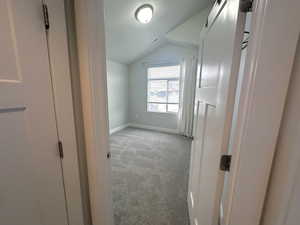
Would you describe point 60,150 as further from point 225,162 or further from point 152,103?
point 152,103

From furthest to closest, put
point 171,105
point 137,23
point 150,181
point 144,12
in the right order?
1. point 171,105
2. point 137,23
3. point 144,12
4. point 150,181

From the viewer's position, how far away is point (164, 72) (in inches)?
162

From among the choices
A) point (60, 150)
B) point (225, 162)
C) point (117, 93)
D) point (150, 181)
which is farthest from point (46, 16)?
point (117, 93)

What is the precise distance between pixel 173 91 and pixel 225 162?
3628 mm

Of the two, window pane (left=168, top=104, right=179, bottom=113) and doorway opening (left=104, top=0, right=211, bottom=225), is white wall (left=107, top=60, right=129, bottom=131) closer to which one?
doorway opening (left=104, top=0, right=211, bottom=225)

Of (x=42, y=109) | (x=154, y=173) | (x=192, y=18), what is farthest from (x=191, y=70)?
(x=42, y=109)

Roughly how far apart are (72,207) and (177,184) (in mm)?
1485

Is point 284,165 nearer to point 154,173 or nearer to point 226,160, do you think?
→ point 226,160

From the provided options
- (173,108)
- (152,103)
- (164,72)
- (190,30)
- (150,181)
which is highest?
(190,30)

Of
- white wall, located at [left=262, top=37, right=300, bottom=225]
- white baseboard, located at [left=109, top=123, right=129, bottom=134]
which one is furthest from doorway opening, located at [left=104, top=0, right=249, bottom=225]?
white wall, located at [left=262, top=37, right=300, bottom=225]

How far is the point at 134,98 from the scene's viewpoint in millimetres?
4621

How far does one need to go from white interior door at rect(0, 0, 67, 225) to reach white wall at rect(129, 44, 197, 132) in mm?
3592

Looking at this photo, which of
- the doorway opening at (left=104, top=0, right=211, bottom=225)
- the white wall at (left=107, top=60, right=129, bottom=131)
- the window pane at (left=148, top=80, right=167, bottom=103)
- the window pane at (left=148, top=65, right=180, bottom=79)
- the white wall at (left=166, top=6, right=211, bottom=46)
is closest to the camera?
the doorway opening at (left=104, top=0, right=211, bottom=225)

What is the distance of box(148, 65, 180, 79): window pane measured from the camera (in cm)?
393
